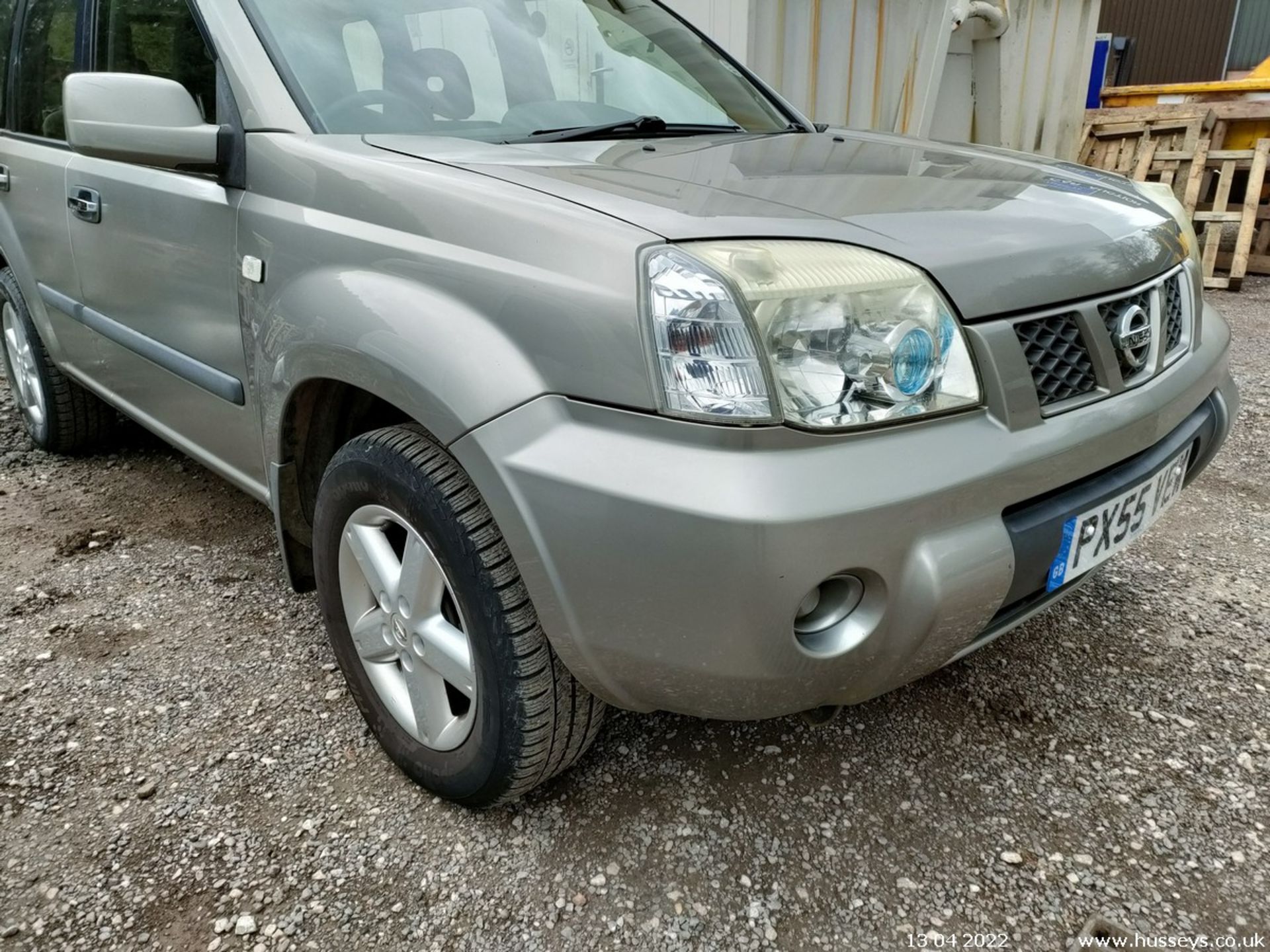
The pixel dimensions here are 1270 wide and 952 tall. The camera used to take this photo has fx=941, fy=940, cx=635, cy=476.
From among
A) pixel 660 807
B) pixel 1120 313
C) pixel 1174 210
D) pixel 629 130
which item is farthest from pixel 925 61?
pixel 660 807

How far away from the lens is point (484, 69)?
80.4 inches

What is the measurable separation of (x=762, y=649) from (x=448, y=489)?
0.53 m

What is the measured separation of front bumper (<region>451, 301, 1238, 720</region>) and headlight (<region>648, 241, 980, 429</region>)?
0.04 metres

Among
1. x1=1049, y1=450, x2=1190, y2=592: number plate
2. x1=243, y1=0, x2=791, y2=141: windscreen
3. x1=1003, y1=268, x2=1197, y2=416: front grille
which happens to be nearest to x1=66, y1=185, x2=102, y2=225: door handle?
x1=243, y1=0, x2=791, y2=141: windscreen

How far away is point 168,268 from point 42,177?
0.96 meters

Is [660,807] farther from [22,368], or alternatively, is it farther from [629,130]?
[22,368]

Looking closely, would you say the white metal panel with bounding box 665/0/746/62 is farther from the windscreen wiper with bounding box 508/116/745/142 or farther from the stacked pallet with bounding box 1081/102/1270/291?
the stacked pallet with bounding box 1081/102/1270/291

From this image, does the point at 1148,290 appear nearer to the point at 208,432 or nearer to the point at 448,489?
the point at 448,489

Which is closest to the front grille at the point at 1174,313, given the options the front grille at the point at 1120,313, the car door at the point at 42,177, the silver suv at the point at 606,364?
the silver suv at the point at 606,364

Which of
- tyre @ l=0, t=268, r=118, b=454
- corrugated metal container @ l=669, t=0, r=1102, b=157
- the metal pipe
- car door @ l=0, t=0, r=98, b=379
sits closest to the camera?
car door @ l=0, t=0, r=98, b=379

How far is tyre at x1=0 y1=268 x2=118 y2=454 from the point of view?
10.6 ft

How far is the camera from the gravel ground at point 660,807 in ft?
4.96

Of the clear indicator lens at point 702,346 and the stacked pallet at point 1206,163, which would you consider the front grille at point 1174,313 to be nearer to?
the clear indicator lens at point 702,346

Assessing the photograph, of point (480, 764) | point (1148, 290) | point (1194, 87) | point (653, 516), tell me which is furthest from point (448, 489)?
point (1194, 87)
